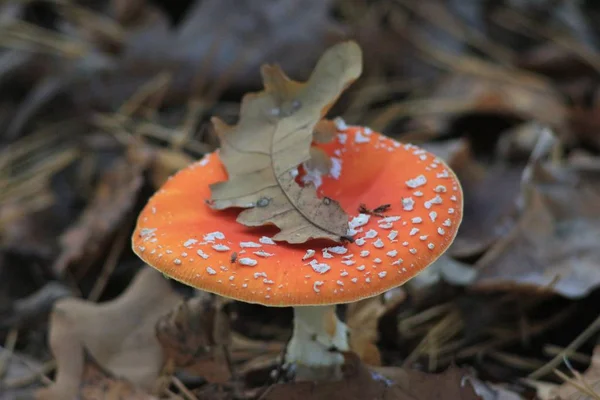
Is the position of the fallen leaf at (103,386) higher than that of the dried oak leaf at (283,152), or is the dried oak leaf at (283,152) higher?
the dried oak leaf at (283,152)

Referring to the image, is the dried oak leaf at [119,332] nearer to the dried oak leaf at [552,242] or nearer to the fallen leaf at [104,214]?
the fallen leaf at [104,214]

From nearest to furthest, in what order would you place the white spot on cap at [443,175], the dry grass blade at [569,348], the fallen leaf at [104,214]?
1. the white spot on cap at [443,175]
2. the dry grass blade at [569,348]
3. the fallen leaf at [104,214]

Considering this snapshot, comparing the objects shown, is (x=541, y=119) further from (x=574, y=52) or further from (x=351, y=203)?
(x=351, y=203)

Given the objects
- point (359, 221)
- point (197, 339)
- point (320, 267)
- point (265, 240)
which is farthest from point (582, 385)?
point (197, 339)

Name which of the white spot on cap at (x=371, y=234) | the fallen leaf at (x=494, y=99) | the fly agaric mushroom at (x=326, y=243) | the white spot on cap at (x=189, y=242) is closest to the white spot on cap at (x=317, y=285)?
the fly agaric mushroom at (x=326, y=243)

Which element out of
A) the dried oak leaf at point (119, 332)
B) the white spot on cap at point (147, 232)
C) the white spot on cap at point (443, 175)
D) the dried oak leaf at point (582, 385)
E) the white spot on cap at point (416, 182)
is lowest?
the dried oak leaf at point (119, 332)

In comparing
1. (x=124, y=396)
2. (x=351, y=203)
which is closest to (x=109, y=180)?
(x=124, y=396)

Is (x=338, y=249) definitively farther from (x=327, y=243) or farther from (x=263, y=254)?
(x=263, y=254)

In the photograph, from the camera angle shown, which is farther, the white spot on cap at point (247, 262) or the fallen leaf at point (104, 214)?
the fallen leaf at point (104, 214)
